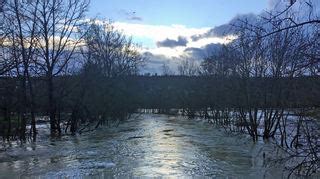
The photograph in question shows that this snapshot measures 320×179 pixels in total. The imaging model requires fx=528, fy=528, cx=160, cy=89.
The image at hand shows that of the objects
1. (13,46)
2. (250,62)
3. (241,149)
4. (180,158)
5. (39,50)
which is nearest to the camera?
(180,158)

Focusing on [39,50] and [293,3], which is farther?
[39,50]

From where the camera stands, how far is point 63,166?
21250 millimetres

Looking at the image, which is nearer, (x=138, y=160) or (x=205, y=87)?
(x=138, y=160)

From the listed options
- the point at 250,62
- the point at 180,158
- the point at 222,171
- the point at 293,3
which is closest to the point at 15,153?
the point at 180,158

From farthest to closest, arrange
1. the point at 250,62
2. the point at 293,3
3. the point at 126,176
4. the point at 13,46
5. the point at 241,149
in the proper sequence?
the point at 13,46, the point at 250,62, the point at 241,149, the point at 126,176, the point at 293,3

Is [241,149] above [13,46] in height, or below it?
below

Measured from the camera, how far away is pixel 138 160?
22656mm

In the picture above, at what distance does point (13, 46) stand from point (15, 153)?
10.1 meters

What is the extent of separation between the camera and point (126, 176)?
60.5ft

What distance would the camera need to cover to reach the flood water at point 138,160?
19312 mm

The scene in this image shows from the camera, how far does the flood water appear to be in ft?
63.4

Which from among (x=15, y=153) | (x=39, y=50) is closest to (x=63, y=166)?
(x=15, y=153)

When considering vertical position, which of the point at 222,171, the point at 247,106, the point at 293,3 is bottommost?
the point at 222,171

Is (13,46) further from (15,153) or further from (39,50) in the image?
(15,153)
